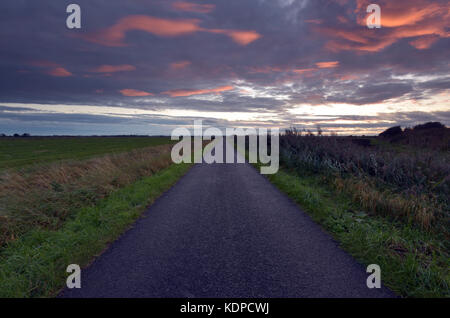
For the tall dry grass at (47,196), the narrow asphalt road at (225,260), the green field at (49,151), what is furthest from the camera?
the green field at (49,151)

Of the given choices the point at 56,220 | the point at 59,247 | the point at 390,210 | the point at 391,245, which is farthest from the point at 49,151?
the point at 391,245

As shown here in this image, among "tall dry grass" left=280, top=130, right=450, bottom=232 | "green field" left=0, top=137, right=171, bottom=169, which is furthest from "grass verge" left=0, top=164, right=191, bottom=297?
"green field" left=0, top=137, right=171, bottom=169

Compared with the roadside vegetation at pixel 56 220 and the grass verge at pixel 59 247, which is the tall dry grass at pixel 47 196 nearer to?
the roadside vegetation at pixel 56 220

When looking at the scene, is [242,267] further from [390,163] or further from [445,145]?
[445,145]

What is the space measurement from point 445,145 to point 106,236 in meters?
16.3

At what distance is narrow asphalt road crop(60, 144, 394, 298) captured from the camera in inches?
124

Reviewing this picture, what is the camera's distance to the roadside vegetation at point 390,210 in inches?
143

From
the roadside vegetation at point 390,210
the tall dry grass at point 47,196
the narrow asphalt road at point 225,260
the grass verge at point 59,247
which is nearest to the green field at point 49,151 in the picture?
the tall dry grass at point 47,196

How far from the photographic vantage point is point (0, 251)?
4.54 meters

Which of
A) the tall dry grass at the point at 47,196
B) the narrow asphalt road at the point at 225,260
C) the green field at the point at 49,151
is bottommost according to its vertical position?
the narrow asphalt road at the point at 225,260

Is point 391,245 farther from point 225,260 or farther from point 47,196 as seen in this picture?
point 47,196

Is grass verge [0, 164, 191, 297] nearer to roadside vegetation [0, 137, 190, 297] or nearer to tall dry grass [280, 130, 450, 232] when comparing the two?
roadside vegetation [0, 137, 190, 297]

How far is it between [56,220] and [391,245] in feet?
23.5

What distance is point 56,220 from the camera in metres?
5.78
